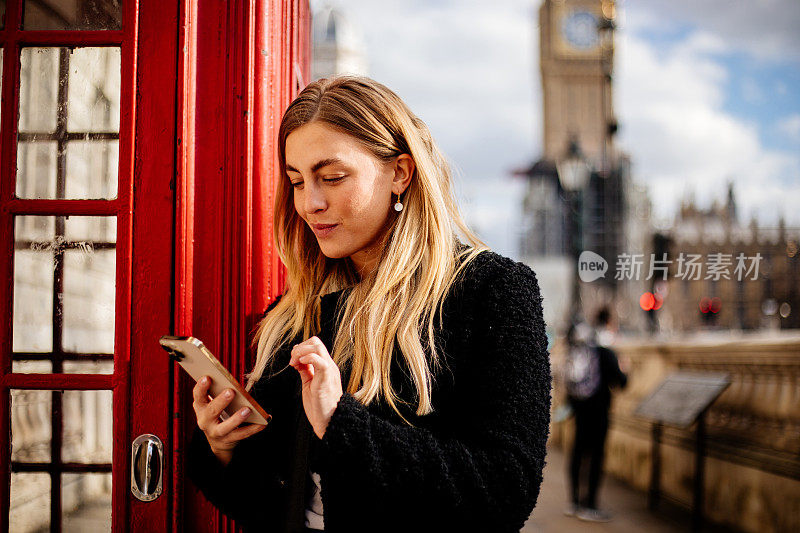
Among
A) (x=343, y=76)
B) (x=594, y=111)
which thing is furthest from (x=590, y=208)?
(x=343, y=76)

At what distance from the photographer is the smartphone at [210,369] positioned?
52.2 inches

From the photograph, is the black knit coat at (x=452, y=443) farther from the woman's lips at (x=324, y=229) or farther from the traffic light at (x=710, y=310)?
the traffic light at (x=710, y=310)

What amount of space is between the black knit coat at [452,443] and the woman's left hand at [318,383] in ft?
0.08

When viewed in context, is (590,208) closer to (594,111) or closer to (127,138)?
(594,111)

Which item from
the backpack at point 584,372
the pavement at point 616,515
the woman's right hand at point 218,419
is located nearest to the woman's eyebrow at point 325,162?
the woman's right hand at point 218,419

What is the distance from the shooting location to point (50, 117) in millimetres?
1896

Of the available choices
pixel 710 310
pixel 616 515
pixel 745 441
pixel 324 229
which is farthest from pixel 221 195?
pixel 710 310

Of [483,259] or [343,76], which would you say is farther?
[343,76]

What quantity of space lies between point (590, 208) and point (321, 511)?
51688 mm

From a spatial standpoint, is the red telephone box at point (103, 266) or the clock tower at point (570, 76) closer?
the red telephone box at point (103, 266)

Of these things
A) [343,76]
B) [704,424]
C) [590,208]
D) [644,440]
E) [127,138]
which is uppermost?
[590,208]

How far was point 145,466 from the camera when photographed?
1.78 metres

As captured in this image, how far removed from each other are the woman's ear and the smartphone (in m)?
0.60

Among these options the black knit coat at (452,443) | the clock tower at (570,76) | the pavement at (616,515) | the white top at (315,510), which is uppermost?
the clock tower at (570,76)
